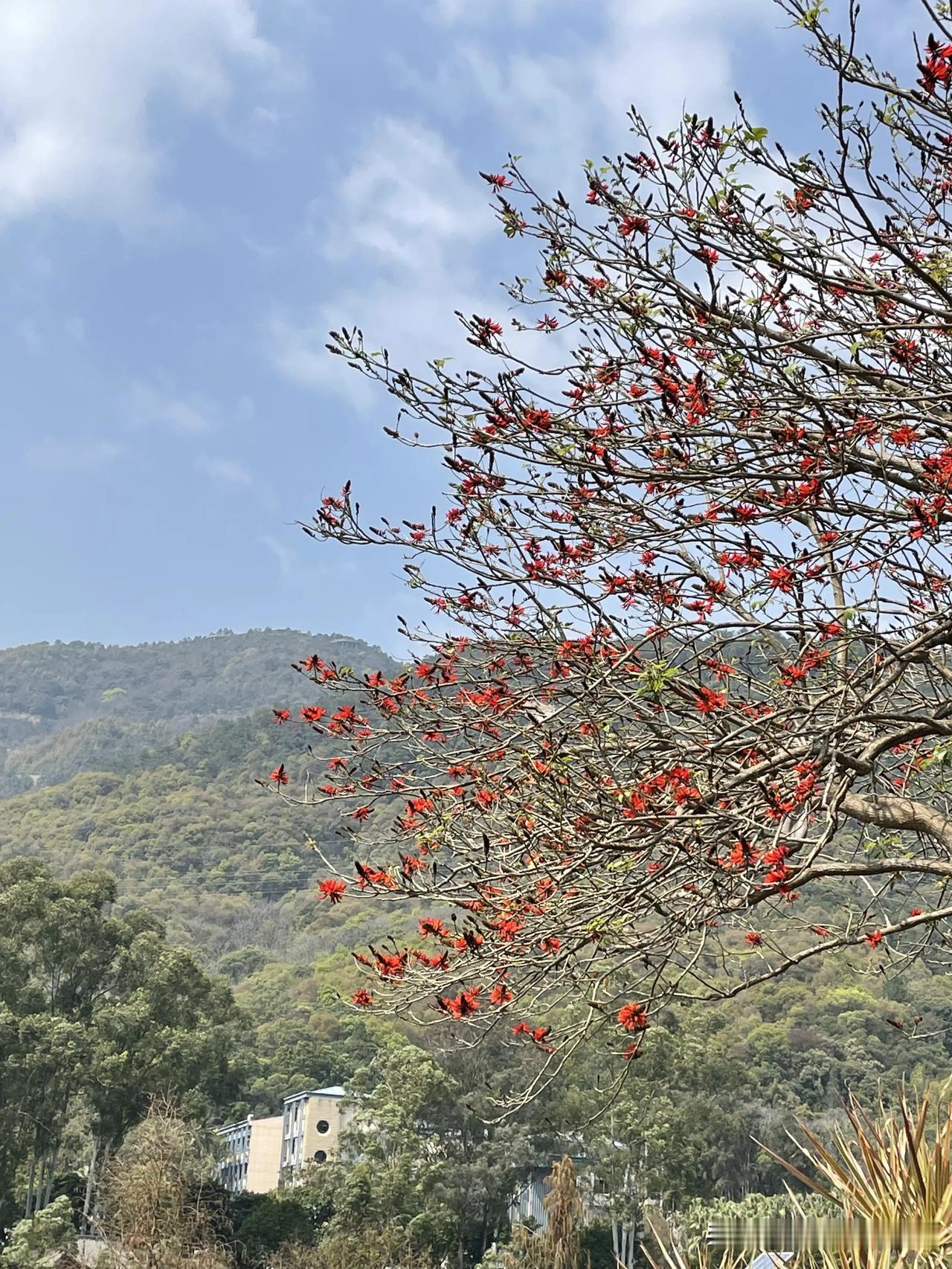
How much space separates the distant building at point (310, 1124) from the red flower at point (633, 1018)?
33420 millimetres

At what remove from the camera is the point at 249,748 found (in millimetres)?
96562

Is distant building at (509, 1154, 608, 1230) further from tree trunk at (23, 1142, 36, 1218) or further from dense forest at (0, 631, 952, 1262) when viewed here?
tree trunk at (23, 1142, 36, 1218)

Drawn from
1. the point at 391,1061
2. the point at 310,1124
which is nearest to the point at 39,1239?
the point at 391,1061

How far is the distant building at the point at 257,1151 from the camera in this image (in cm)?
3828

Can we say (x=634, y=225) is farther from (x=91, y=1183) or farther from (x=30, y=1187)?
(x=30, y=1187)

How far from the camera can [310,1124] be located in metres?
37.2

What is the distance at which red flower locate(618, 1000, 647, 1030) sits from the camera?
4.17 metres

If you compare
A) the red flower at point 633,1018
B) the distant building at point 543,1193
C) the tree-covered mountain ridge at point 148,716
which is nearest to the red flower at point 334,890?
the red flower at point 633,1018

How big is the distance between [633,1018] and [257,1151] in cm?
3778

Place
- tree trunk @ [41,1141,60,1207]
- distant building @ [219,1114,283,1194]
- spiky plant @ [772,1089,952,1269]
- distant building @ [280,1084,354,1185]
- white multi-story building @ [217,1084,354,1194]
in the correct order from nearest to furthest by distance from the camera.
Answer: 1. spiky plant @ [772,1089,952,1269]
2. tree trunk @ [41,1141,60,1207]
3. distant building @ [280,1084,354,1185]
4. white multi-story building @ [217,1084,354,1194]
5. distant building @ [219,1114,283,1194]

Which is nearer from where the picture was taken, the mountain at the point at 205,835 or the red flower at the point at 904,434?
the red flower at the point at 904,434

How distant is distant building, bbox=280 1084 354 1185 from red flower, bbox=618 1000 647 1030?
33.4 meters

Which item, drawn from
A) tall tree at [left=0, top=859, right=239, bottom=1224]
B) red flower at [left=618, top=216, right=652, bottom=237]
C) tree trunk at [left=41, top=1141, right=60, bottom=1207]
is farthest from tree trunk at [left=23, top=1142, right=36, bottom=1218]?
red flower at [left=618, top=216, right=652, bottom=237]

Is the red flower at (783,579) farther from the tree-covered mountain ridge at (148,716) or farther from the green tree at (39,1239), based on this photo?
the tree-covered mountain ridge at (148,716)
